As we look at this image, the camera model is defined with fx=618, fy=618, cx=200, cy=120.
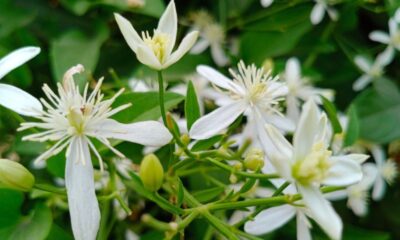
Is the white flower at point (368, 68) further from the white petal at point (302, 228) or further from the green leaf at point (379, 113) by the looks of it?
the white petal at point (302, 228)

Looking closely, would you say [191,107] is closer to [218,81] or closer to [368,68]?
[218,81]

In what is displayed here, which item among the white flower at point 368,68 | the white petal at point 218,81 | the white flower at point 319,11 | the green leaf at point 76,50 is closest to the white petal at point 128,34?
the white petal at point 218,81

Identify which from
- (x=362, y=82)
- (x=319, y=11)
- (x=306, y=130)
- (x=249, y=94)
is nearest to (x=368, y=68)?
(x=362, y=82)

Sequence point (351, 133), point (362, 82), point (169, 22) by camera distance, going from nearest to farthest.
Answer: point (169, 22)
point (351, 133)
point (362, 82)

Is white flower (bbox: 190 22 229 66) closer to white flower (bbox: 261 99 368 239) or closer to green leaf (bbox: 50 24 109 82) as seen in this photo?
green leaf (bbox: 50 24 109 82)

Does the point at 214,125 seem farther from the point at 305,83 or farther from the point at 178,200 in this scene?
the point at 305,83

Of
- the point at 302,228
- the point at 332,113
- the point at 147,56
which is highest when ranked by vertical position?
the point at 147,56

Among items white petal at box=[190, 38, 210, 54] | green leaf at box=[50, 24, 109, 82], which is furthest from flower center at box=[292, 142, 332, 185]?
white petal at box=[190, 38, 210, 54]
